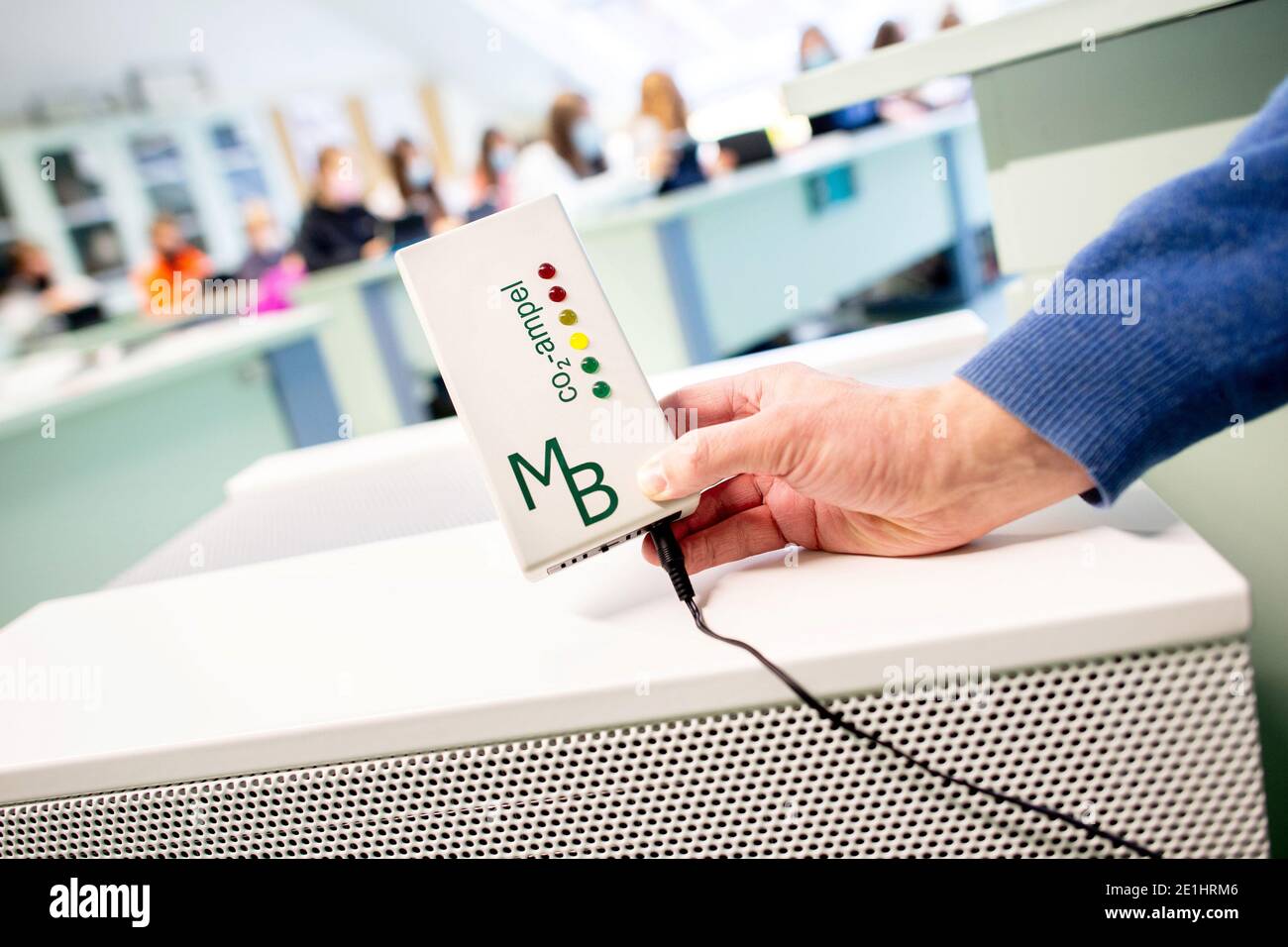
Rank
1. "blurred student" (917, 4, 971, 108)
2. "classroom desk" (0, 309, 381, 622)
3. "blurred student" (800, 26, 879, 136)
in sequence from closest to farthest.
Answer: "classroom desk" (0, 309, 381, 622) → "blurred student" (800, 26, 879, 136) → "blurred student" (917, 4, 971, 108)

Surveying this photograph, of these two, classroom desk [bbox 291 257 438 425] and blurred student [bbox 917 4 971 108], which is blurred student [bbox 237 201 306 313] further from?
blurred student [bbox 917 4 971 108]

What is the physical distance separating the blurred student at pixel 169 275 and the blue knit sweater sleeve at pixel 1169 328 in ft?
13.9

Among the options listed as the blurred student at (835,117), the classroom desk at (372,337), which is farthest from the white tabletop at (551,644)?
the blurred student at (835,117)

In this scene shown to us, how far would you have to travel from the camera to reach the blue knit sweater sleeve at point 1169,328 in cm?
38

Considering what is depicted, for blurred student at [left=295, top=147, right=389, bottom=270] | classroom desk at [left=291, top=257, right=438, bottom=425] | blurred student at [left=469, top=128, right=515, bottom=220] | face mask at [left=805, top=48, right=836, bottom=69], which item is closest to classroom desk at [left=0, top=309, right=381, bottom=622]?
classroom desk at [left=291, top=257, right=438, bottom=425]

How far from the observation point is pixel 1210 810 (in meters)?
0.37

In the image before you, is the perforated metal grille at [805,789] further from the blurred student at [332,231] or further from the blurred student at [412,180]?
the blurred student at [412,180]

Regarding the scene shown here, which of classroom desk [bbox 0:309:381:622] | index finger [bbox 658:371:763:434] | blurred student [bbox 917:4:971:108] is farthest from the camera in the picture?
blurred student [bbox 917:4:971:108]

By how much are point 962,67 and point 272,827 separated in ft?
2.25

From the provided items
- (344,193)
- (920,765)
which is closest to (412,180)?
(344,193)

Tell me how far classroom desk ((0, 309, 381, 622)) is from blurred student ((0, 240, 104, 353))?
1854 millimetres

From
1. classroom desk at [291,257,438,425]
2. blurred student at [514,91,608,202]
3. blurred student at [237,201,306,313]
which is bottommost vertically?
classroom desk at [291,257,438,425]

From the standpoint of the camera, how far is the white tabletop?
360mm

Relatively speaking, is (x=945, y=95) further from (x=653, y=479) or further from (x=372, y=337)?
(x=653, y=479)
